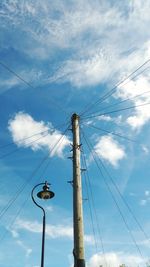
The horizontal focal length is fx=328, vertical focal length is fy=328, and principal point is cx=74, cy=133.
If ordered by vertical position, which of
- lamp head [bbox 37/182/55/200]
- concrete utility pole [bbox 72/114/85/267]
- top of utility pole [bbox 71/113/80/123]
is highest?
top of utility pole [bbox 71/113/80/123]

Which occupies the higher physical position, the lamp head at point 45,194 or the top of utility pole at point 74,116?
the top of utility pole at point 74,116

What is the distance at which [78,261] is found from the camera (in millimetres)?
10211

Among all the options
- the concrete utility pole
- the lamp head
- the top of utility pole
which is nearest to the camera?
the concrete utility pole

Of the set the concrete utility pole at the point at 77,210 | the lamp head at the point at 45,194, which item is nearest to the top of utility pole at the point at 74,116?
the concrete utility pole at the point at 77,210

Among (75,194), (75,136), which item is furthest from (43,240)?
(75,136)

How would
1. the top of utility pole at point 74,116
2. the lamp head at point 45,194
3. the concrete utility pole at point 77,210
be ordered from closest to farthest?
the concrete utility pole at point 77,210
the top of utility pole at point 74,116
the lamp head at point 45,194

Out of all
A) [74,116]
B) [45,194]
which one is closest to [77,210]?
[45,194]

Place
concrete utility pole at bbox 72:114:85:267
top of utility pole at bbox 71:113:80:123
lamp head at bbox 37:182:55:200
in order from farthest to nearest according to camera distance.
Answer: lamp head at bbox 37:182:55:200 < top of utility pole at bbox 71:113:80:123 < concrete utility pole at bbox 72:114:85:267

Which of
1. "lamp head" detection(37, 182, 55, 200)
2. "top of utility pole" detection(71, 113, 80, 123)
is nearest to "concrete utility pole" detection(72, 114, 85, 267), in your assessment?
"top of utility pole" detection(71, 113, 80, 123)

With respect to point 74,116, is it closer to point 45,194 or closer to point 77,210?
point 45,194

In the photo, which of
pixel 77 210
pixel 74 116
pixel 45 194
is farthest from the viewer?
pixel 45 194

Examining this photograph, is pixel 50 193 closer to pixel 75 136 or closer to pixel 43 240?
pixel 43 240

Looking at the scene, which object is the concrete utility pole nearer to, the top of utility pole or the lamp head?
the top of utility pole

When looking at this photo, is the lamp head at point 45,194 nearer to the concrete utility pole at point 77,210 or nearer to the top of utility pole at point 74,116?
the concrete utility pole at point 77,210
